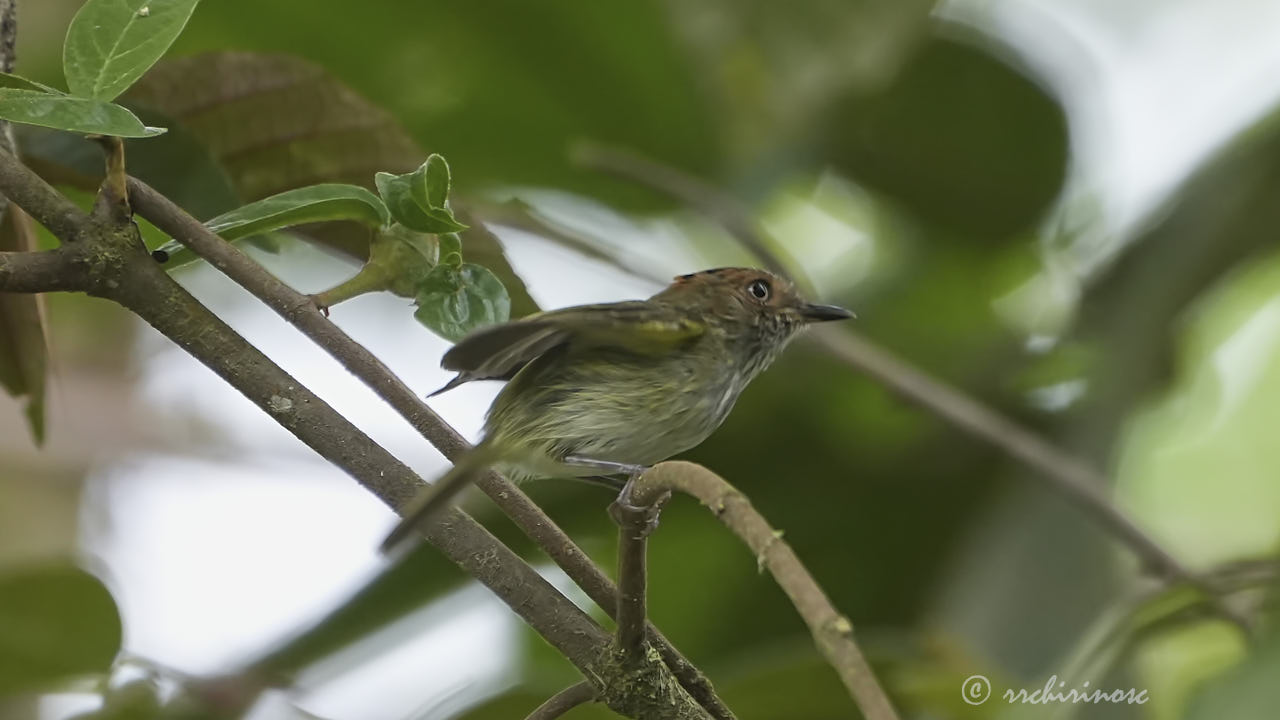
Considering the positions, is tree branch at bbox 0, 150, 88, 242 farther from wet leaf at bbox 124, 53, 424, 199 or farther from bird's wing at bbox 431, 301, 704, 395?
wet leaf at bbox 124, 53, 424, 199

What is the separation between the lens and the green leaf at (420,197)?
1298mm

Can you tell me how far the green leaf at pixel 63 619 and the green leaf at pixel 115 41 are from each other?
0.98m

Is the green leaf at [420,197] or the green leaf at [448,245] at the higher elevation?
the green leaf at [448,245]

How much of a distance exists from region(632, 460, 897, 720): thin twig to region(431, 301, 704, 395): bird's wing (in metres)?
0.20

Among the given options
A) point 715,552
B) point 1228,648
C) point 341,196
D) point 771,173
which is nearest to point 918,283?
point 771,173

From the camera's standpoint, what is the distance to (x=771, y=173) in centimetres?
358

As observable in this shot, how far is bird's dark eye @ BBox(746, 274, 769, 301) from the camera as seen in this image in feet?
7.68

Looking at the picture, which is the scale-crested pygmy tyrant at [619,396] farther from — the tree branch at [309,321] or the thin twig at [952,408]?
the thin twig at [952,408]

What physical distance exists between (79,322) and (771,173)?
187 cm

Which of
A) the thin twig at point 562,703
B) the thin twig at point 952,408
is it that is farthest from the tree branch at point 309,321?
→ the thin twig at point 952,408

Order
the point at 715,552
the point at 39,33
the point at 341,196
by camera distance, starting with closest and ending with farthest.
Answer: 1. the point at 341,196
2. the point at 39,33
3. the point at 715,552

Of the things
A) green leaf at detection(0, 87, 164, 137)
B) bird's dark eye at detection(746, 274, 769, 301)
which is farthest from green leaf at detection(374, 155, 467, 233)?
bird's dark eye at detection(746, 274, 769, 301)

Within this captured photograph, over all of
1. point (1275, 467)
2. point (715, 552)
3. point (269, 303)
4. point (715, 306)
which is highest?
point (1275, 467)

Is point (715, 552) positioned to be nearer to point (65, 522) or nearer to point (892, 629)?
point (892, 629)
